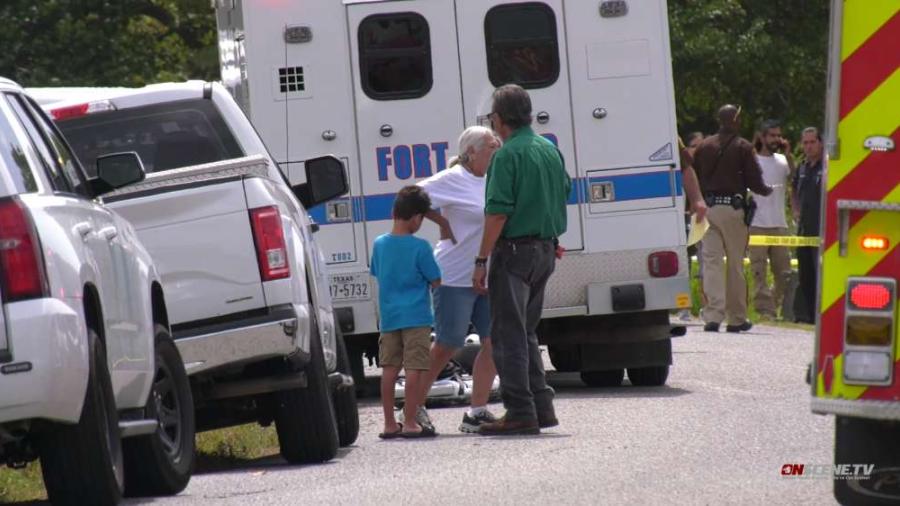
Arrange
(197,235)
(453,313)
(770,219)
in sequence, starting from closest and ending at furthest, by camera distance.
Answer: (197,235), (453,313), (770,219)

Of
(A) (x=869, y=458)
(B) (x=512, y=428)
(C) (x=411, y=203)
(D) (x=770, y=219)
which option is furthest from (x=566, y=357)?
(A) (x=869, y=458)

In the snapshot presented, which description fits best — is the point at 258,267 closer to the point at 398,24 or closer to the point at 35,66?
the point at 398,24

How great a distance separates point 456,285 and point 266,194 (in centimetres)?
226

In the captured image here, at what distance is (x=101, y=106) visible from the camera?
10.5m

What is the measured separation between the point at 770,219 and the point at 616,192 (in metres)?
7.06

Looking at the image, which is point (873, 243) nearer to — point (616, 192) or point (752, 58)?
point (616, 192)

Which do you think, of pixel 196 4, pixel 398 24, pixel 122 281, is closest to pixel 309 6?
pixel 398 24

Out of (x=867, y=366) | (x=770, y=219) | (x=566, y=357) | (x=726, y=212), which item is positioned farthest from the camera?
(x=770, y=219)

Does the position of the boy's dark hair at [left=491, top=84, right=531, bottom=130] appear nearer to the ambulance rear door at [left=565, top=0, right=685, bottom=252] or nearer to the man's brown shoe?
the man's brown shoe

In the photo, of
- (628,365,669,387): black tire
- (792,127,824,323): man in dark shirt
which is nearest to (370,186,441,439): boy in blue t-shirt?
(628,365,669,387): black tire

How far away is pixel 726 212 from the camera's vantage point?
1972 centimetres

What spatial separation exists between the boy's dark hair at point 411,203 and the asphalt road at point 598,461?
3.88 feet

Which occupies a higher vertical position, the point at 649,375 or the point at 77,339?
the point at 77,339

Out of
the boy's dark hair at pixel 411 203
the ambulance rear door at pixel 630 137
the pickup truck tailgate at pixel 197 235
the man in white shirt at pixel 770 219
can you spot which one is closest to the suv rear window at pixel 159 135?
the pickup truck tailgate at pixel 197 235
